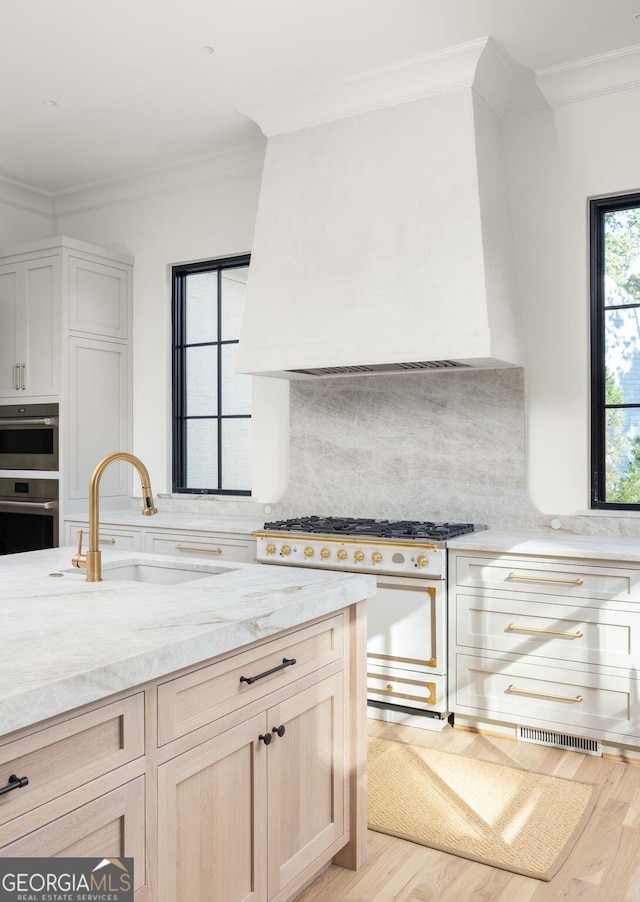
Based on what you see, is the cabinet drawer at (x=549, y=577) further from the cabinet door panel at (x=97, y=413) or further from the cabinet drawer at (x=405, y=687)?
the cabinet door panel at (x=97, y=413)

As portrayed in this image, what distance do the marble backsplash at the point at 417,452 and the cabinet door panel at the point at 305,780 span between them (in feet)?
6.51

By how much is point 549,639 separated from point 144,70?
10.7 ft

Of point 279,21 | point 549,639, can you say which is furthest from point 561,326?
point 279,21

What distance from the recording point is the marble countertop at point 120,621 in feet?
4.18

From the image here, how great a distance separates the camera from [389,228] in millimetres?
3627

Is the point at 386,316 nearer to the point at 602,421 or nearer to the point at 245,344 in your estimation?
the point at 245,344

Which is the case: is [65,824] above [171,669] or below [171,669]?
below

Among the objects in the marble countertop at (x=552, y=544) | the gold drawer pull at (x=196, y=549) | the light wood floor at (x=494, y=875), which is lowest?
the light wood floor at (x=494, y=875)

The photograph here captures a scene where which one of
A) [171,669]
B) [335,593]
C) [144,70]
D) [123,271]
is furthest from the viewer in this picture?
[123,271]

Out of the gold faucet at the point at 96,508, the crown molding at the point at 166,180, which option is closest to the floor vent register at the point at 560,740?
the gold faucet at the point at 96,508

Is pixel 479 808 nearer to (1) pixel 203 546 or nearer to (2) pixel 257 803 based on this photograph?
(2) pixel 257 803

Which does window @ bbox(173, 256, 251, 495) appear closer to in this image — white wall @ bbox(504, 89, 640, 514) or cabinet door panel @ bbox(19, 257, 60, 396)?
cabinet door panel @ bbox(19, 257, 60, 396)

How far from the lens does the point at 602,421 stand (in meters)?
3.70

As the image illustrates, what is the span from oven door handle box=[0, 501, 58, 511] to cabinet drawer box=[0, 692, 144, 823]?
3.56 m
